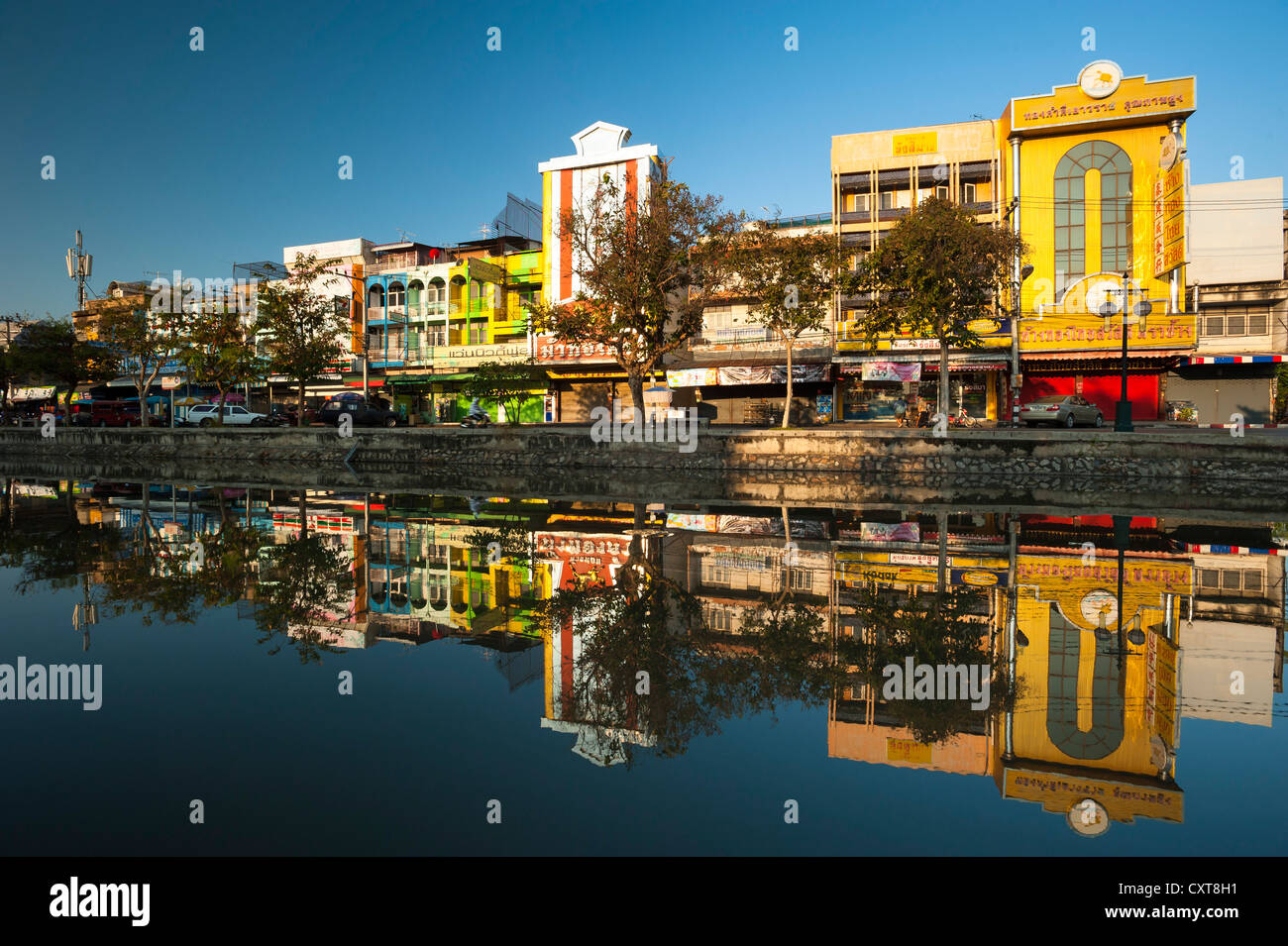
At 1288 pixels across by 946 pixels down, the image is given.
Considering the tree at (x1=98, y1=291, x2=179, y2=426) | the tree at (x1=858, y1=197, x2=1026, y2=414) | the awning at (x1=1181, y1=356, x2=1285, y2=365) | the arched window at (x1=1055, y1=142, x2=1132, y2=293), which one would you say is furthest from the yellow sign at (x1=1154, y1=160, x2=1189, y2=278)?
the tree at (x1=98, y1=291, x2=179, y2=426)

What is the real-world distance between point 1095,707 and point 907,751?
146 centimetres

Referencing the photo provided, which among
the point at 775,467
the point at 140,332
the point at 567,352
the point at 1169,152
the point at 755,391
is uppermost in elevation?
the point at 1169,152

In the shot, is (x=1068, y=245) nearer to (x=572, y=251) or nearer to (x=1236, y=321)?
(x=1236, y=321)

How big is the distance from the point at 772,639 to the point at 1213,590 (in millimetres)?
5392

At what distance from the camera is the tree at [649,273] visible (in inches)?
936

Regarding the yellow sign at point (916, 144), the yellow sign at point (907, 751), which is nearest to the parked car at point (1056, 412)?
the yellow sign at point (916, 144)

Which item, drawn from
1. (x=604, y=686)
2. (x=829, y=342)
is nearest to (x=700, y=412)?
(x=829, y=342)

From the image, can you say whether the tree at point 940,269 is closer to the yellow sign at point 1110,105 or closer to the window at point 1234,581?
the yellow sign at point 1110,105

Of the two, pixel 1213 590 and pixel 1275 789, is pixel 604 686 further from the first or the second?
pixel 1213 590

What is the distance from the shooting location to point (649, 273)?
77.7 feet

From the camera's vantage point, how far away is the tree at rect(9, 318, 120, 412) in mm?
38500

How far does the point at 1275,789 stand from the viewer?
3479mm

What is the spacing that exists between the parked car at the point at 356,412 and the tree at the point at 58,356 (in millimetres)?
12819

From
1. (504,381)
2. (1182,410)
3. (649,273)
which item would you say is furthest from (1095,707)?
(504,381)
